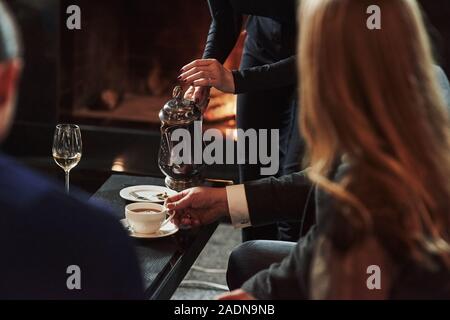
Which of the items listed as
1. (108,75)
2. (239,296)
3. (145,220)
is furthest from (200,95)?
(108,75)

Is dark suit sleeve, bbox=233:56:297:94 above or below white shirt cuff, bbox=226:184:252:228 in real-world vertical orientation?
above

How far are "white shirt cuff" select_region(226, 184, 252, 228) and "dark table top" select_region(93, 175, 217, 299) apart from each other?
63mm

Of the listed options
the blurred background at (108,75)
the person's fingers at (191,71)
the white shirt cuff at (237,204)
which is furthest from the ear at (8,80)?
the blurred background at (108,75)

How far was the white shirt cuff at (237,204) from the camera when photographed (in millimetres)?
1683

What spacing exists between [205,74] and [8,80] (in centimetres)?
121

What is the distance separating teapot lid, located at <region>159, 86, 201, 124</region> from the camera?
184 centimetres

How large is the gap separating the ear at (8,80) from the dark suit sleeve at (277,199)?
911mm

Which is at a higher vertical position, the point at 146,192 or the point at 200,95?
the point at 200,95

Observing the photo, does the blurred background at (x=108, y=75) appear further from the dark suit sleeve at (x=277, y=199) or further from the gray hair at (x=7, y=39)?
Result: the gray hair at (x=7, y=39)

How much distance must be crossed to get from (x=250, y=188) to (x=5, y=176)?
90 cm

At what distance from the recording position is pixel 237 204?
1688 millimetres

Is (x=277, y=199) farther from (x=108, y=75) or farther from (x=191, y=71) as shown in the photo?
(x=108, y=75)

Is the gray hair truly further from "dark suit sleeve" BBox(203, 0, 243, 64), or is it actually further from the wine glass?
"dark suit sleeve" BBox(203, 0, 243, 64)

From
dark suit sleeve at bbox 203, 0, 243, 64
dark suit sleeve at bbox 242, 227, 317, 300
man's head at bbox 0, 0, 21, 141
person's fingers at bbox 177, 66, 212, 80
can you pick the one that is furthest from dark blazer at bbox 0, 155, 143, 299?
dark suit sleeve at bbox 203, 0, 243, 64
